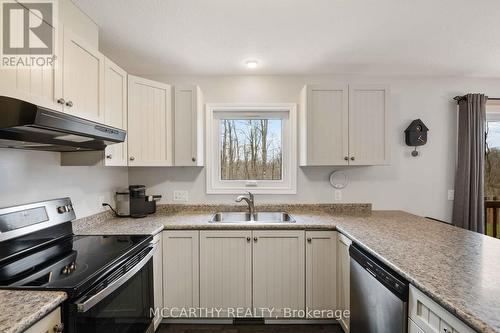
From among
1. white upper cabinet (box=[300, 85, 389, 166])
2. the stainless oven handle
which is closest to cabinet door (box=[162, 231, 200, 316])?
the stainless oven handle

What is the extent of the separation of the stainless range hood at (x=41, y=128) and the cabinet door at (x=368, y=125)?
195 centimetres

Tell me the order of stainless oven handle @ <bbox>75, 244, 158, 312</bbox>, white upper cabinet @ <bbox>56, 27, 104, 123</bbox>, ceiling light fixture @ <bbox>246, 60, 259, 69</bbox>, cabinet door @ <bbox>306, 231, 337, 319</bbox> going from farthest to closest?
ceiling light fixture @ <bbox>246, 60, 259, 69</bbox> → cabinet door @ <bbox>306, 231, 337, 319</bbox> → white upper cabinet @ <bbox>56, 27, 104, 123</bbox> → stainless oven handle @ <bbox>75, 244, 158, 312</bbox>

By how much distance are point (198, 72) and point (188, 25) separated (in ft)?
2.68

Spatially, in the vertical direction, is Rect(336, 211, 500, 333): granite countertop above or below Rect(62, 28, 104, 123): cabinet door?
below

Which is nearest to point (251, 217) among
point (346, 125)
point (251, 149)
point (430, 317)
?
point (251, 149)

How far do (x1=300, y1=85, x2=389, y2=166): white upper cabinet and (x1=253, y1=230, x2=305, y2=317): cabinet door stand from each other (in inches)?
30.6

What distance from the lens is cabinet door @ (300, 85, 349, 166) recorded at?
2.26 m

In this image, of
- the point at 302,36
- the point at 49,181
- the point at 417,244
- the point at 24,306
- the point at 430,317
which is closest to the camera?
the point at 24,306

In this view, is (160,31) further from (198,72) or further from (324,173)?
(324,173)

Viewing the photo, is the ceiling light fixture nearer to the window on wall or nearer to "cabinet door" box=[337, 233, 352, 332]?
"cabinet door" box=[337, 233, 352, 332]

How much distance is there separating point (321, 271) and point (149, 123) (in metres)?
1.92

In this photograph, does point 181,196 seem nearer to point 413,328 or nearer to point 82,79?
point 82,79

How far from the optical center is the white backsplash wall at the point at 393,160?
2566 mm

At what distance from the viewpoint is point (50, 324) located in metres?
0.88
